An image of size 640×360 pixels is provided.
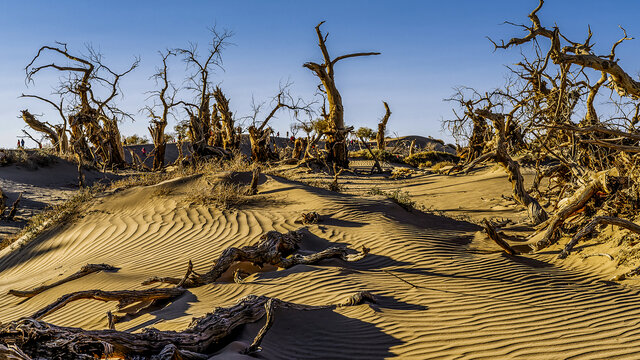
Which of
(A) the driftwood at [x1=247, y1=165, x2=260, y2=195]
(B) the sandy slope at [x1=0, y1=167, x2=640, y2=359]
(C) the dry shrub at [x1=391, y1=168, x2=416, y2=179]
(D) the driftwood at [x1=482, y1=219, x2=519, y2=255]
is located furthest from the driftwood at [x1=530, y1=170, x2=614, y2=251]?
(C) the dry shrub at [x1=391, y1=168, x2=416, y2=179]

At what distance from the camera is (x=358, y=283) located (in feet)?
18.8

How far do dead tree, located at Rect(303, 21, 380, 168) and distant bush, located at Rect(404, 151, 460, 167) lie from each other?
17.4 ft

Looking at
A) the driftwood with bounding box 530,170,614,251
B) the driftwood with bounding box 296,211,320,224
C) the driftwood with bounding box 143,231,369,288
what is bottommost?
the driftwood with bounding box 143,231,369,288

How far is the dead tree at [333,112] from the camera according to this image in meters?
19.3

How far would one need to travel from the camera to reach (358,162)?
22.6 meters

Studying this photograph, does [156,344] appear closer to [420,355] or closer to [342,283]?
[420,355]

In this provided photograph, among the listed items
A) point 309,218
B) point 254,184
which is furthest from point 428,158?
point 309,218

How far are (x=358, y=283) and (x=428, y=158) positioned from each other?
1973cm

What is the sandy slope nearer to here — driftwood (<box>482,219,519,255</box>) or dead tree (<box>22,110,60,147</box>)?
driftwood (<box>482,219,519,255</box>)

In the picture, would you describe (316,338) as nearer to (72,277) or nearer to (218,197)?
(72,277)

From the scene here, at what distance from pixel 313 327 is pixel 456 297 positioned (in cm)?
178

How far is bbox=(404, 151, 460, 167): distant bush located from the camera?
23859mm

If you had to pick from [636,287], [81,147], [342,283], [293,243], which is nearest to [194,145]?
[81,147]

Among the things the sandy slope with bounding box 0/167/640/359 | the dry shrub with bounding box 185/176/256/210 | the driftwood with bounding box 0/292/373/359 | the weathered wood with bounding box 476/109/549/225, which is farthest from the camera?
the dry shrub with bounding box 185/176/256/210
